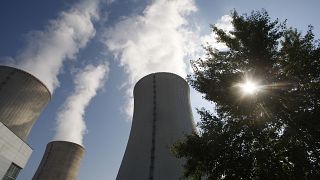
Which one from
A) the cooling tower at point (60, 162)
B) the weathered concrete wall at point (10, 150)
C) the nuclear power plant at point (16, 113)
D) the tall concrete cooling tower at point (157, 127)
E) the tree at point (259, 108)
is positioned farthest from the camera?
the cooling tower at point (60, 162)

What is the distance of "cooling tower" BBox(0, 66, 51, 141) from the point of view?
45.7 feet

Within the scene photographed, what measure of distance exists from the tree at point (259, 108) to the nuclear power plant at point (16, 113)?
10224 mm

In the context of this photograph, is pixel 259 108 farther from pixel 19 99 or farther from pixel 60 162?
pixel 60 162

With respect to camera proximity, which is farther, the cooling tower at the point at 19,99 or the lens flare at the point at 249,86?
the cooling tower at the point at 19,99

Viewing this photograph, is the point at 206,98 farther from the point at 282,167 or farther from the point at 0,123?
the point at 0,123

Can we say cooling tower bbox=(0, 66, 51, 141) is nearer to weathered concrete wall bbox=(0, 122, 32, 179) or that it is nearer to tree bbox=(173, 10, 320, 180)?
weathered concrete wall bbox=(0, 122, 32, 179)

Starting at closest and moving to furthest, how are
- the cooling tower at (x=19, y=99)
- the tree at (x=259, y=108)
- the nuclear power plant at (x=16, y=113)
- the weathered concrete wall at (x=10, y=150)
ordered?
the tree at (x=259, y=108), the weathered concrete wall at (x=10, y=150), the nuclear power plant at (x=16, y=113), the cooling tower at (x=19, y=99)

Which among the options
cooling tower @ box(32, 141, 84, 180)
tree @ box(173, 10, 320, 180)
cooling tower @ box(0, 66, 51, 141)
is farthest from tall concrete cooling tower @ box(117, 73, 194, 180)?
cooling tower @ box(32, 141, 84, 180)

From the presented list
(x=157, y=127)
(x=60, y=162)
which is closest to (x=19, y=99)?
(x=157, y=127)

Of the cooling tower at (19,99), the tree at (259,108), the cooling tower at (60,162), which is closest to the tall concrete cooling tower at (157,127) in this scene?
the tree at (259,108)

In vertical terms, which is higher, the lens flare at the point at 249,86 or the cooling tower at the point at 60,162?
the cooling tower at the point at 60,162

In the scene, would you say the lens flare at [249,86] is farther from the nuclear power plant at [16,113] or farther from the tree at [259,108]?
the nuclear power plant at [16,113]

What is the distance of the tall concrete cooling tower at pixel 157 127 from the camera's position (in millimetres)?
12500

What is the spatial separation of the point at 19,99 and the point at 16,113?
83cm
